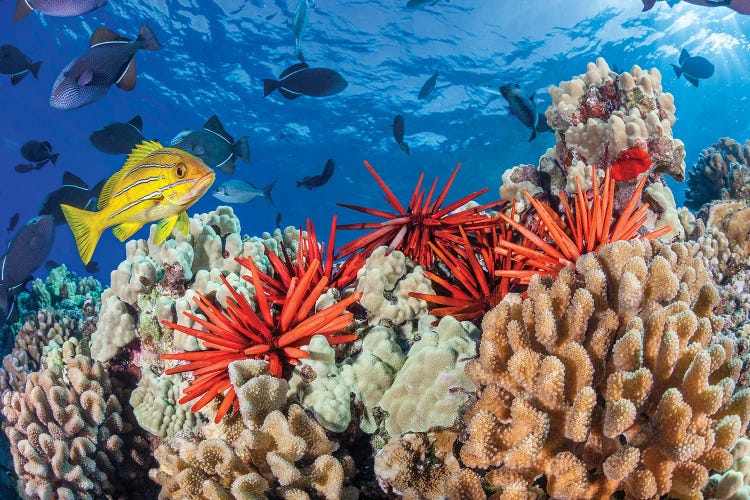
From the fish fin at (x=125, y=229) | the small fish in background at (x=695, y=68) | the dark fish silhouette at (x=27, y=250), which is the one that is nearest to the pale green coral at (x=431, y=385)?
the fish fin at (x=125, y=229)

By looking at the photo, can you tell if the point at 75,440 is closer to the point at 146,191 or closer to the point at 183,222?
the point at 183,222

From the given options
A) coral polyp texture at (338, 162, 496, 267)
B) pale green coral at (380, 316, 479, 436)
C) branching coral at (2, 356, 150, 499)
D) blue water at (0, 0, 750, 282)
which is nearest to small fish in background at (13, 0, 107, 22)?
branching coral at (2, 356, 150, 499)

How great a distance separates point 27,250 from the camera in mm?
5102

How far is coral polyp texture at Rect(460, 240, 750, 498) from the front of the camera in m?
1.55

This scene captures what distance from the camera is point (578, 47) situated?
26078 mm

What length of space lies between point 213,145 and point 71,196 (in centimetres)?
226

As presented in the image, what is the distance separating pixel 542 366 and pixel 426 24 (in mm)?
26038

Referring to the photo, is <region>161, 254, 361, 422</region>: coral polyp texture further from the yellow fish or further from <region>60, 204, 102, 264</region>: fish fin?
<region>60, 204, 102, 264</region>: fish fin

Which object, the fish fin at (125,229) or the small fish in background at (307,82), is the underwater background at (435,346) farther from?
the fish fin at (125,229)

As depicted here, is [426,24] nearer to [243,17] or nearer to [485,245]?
[243,17]

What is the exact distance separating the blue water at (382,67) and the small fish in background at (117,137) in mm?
20184

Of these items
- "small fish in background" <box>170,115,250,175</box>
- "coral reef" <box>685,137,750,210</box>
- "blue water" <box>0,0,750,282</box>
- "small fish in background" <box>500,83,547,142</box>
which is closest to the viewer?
"small fish in background" <box>170,115,250,175</box>

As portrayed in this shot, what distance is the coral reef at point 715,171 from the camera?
7586mm

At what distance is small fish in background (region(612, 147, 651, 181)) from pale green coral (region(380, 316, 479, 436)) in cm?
190
